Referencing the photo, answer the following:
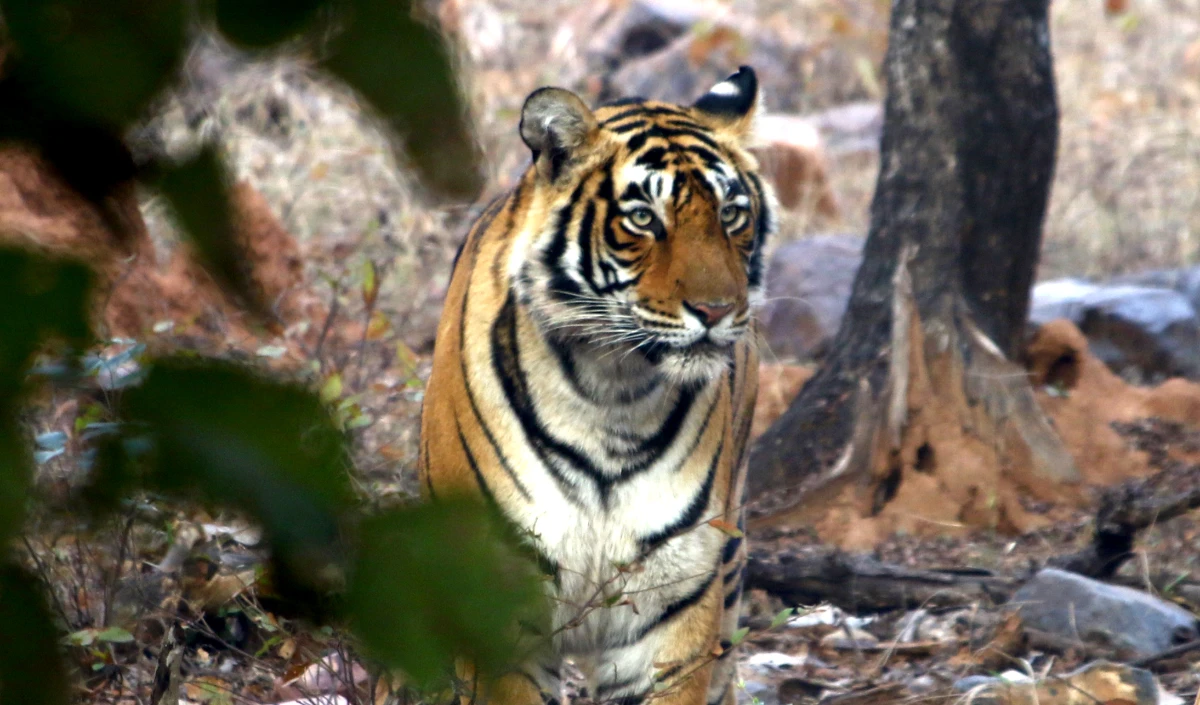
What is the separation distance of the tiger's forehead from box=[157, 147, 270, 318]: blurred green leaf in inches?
113

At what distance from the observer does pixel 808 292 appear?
789cm

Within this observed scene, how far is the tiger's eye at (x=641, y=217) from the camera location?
3.52 meters

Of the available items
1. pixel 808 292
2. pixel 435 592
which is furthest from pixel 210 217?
pixel 808 292

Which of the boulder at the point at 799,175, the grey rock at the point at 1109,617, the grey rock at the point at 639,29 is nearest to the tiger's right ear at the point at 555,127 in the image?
the grey rock at the point at 1109,617

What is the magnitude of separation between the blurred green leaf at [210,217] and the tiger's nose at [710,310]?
8.79ft

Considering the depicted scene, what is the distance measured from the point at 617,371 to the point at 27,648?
9.95 feet

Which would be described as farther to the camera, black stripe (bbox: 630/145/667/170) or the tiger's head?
black stripe (bbox: 630/145/667/170)

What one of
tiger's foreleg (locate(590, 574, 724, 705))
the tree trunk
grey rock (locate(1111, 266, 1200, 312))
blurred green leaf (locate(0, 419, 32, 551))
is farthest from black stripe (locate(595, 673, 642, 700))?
grey rock (locate(1111, 266, 1200, 312))

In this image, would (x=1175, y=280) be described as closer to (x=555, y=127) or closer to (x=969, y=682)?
(x=969, y=682)

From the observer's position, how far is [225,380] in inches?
25.0

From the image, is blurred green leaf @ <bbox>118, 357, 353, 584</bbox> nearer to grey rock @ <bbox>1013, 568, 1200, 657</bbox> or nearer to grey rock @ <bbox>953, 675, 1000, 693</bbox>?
grey rock @ <bbox>953, 675, 1000, 693</bbox>

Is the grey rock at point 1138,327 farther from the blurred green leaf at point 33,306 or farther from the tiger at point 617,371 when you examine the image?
the blurred green leaf at point 33,306

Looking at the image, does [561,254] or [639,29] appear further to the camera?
[639,29]

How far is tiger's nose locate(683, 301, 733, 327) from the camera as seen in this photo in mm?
3326
